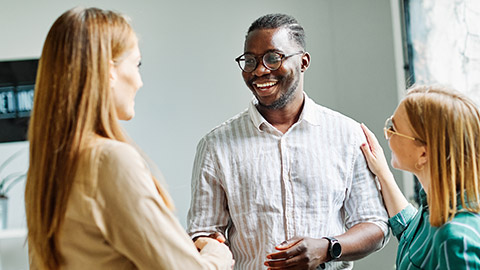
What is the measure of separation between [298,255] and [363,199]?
0.33 m

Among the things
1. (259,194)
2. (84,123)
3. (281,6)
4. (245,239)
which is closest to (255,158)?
(259,194)

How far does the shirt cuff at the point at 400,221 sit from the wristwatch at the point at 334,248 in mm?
174

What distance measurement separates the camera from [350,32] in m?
3.42

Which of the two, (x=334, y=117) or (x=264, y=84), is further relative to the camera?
(x=334, y=117)

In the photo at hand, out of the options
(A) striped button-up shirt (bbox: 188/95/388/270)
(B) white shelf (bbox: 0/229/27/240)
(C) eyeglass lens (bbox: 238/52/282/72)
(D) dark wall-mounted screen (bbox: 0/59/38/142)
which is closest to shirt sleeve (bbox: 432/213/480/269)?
(A) striped button-up shirt (bbox: 188/95/388/270)

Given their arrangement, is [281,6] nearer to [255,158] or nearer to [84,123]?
[255,158]

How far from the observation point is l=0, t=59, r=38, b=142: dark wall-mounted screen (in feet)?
12.1

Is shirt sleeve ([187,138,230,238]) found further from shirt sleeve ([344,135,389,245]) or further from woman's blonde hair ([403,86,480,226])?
woman's blonde hair ([403,86,480,226])

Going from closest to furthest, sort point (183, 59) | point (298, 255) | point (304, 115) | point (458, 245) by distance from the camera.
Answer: point (458, 245) → point (298, 255) → point (304, 115) → point (183, 59)

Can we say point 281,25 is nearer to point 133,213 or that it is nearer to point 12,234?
point 133,213

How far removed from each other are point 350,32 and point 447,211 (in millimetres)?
2270

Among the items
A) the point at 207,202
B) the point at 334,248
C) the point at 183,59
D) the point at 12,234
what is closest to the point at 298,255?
the point at 334,248

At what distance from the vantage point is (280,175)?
1.92 meters

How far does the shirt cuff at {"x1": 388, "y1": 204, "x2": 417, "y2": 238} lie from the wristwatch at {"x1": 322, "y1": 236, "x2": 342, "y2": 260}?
0.57ft
